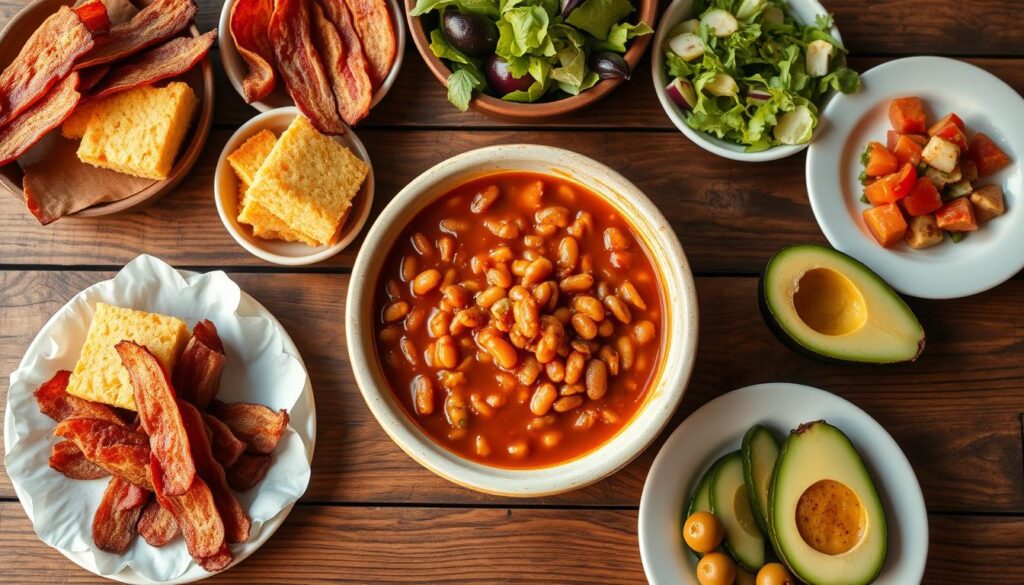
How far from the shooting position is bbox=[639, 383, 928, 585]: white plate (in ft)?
7.43

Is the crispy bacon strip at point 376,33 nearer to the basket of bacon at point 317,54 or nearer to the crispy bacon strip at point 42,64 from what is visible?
the basket of bacon at point 317,54

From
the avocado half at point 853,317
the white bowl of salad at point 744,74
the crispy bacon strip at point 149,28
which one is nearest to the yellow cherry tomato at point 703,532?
the avocado half at point 853,317

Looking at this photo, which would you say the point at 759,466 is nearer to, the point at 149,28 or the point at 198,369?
the point at 198,369

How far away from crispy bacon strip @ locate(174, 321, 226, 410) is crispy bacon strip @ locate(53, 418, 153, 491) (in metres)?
0.16

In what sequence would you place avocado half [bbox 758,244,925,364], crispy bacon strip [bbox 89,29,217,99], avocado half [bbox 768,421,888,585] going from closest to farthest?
avocado half [bbox 768,421,888,585]
avocado half [bbox 758,244,925,364]
crispy bacon strip [bbox 89,29,217,99]

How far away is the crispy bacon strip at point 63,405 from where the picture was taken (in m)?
2.28

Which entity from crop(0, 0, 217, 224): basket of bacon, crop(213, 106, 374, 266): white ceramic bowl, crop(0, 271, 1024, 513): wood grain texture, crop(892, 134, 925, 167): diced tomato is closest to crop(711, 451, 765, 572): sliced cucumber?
crop(0, 271, 1024, 513): wood grain texture

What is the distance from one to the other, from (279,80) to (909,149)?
70.6 inches

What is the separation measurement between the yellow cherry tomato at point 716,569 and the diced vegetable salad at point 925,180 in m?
0.98

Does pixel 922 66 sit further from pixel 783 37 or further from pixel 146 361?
pixel 146 361

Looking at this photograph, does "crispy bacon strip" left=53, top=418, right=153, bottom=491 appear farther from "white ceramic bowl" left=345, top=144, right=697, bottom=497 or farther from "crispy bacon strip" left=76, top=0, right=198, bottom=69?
"crispy bacon strip" left=76, top=0, right=198, bottom=69

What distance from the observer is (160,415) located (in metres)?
2.20

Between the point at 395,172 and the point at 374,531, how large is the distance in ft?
3.40

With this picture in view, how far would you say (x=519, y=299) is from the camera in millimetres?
2182
